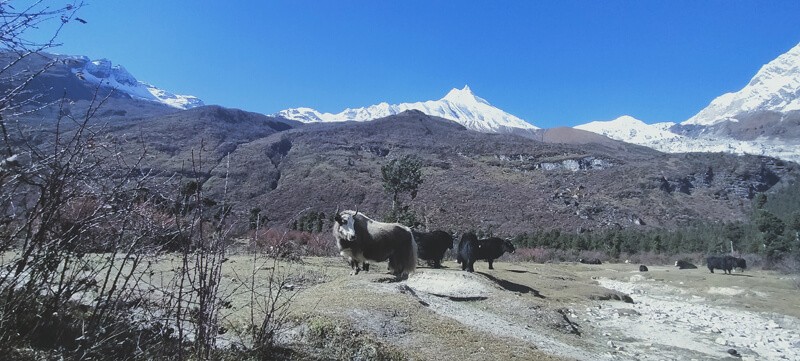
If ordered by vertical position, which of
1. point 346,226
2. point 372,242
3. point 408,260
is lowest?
point 408,260

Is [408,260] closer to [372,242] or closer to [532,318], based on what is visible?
[372,242]

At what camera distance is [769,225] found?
133 ft

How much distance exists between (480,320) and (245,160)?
101m

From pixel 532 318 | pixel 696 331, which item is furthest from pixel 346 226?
pixel 696 331

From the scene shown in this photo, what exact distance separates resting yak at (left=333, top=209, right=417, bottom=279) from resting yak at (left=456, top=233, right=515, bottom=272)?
6604mm

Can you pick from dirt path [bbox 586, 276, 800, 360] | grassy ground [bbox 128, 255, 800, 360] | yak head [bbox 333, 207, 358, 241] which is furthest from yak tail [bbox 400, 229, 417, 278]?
dirt path [bbox 586, 276, 800, 360]

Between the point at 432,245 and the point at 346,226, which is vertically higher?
the point at 346,226

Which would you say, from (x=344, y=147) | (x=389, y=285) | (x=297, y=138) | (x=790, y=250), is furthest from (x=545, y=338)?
(x=297, y=138)

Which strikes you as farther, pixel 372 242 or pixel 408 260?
pixel 408 260

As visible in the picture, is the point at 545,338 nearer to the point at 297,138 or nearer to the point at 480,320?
the point at 480,320

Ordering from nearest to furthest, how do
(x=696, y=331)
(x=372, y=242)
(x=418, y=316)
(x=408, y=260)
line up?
(x=418, y=316) → (x=372, y=242) → (x=408, y=260) → (x=696, y=331)

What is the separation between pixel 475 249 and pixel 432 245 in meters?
1.78

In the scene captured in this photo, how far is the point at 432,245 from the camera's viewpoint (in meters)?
19.5

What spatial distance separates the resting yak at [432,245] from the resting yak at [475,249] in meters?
0.76
